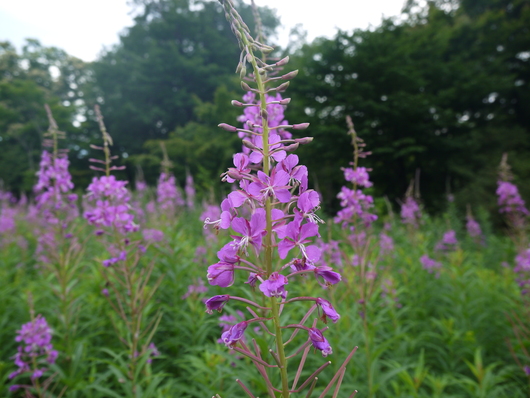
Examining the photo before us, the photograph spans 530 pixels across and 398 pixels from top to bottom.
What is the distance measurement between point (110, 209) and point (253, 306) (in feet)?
6.23

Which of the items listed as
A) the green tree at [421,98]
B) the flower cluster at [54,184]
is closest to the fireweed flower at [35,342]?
the flower cluster at [54,184]

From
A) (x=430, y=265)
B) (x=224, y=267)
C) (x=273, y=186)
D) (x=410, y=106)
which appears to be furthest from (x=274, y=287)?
(x=410, y=106)

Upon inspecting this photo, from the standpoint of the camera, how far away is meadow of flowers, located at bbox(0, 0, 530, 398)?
121cm

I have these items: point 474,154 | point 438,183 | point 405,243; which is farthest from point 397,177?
point 405,243

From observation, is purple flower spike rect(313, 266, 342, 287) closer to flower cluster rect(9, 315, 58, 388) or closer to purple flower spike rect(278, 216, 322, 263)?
purple flower spike rect(278, 216, 322, 263)

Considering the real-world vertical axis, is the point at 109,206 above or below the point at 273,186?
below

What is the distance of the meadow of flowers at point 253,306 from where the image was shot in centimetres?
121

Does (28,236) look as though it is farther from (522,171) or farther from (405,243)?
(522,171)

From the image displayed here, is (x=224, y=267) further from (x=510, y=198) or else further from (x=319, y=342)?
(x=510, y=198)

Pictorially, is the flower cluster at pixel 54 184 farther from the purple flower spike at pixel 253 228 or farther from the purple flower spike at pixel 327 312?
the purple flower spike at pixel 327 312

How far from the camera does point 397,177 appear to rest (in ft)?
57.5

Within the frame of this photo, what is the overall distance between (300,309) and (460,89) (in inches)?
747

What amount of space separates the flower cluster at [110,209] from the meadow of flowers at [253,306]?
1 centimetres

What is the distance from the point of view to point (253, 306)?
1.83 m
